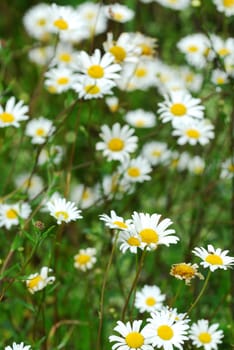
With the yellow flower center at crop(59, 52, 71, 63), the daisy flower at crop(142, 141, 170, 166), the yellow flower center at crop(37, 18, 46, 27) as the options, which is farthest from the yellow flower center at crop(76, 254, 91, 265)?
the yellow flower center at crop(37, 18, 46, 27)

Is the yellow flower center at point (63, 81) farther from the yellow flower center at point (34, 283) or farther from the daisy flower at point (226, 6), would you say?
Result: the yellow flower center at point (34, 283)

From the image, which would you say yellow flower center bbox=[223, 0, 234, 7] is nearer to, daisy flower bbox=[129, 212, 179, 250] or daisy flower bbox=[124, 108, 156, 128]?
daisy flower bbox=[124, 108, 156, 128]

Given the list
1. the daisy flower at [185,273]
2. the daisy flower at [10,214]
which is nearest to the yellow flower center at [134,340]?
the daisy flower at [185,273]

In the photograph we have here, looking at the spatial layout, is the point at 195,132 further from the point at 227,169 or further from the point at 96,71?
the point at 96,71

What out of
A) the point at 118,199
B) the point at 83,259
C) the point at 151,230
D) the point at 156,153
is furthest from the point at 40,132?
the point at 151,230

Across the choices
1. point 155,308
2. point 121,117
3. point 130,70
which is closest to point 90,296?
point 155,308

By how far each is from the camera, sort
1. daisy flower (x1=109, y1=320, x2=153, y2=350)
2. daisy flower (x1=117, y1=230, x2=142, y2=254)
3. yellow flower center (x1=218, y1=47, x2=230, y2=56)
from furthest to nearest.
A: yellow flower center (x1=218, y1=47, x2=230, y2=56), daisy flower (x1=117, y1=230, x2=142, y2=254), daisy flower (x1=109, y1=320, x2=153, y2=350)

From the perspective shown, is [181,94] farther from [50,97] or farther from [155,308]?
[50,97]
